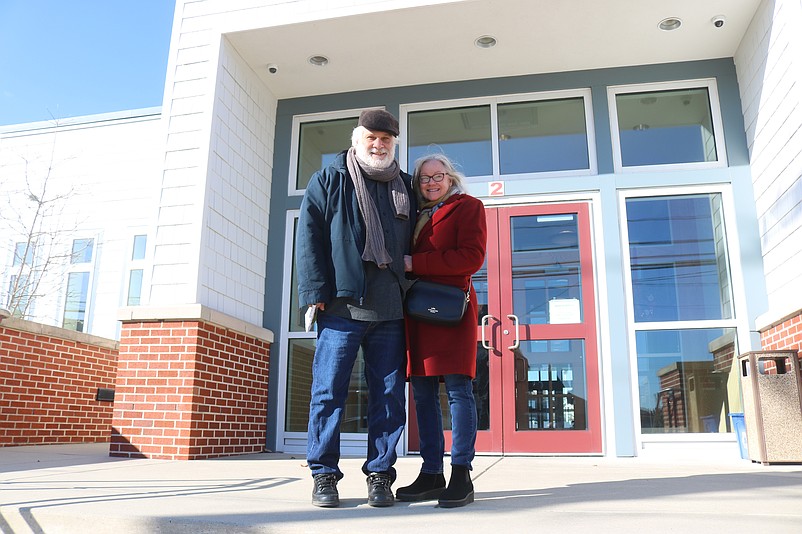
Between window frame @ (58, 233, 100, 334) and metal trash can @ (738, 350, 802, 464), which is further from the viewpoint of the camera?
window frame @ (58, 233, 100, 334)

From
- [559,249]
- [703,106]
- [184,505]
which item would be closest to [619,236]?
[559,249]

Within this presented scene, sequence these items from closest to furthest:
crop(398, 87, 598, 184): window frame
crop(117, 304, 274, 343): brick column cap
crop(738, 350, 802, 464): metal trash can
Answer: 1. crop(738, 350, 802, 464): metal trash can
2. crop(117, 304, 274, 343): brick column cap
3. crop(398, 87, 598, 184): window frame

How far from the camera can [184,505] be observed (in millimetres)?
2186

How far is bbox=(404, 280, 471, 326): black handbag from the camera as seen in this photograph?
93.7 inches

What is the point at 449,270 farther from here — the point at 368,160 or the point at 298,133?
the point at 298,133

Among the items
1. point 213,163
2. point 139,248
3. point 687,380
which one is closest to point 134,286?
point 139,248

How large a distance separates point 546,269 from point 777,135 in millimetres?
1915

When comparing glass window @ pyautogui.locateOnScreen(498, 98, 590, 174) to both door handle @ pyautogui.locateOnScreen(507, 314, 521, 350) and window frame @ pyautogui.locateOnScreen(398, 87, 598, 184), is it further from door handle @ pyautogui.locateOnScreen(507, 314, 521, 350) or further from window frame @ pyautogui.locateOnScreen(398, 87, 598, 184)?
door handle @ pyautogui.locateOnScreen(507, 314, 521, 350)

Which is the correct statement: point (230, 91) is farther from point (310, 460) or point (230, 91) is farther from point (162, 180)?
point (310, 460)

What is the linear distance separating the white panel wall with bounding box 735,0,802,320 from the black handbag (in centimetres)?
290

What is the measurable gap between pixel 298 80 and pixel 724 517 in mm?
5002

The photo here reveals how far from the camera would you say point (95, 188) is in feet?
27.2

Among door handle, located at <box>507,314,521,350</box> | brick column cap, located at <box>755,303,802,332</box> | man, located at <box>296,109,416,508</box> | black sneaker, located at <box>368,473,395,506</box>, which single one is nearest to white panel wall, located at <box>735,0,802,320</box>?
brick column cap, located at <box>755,303,802,332</box>

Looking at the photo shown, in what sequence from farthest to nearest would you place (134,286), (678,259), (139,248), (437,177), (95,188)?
(95,188) < (139,248) < (134,286) < (678,259) < (437,177)
